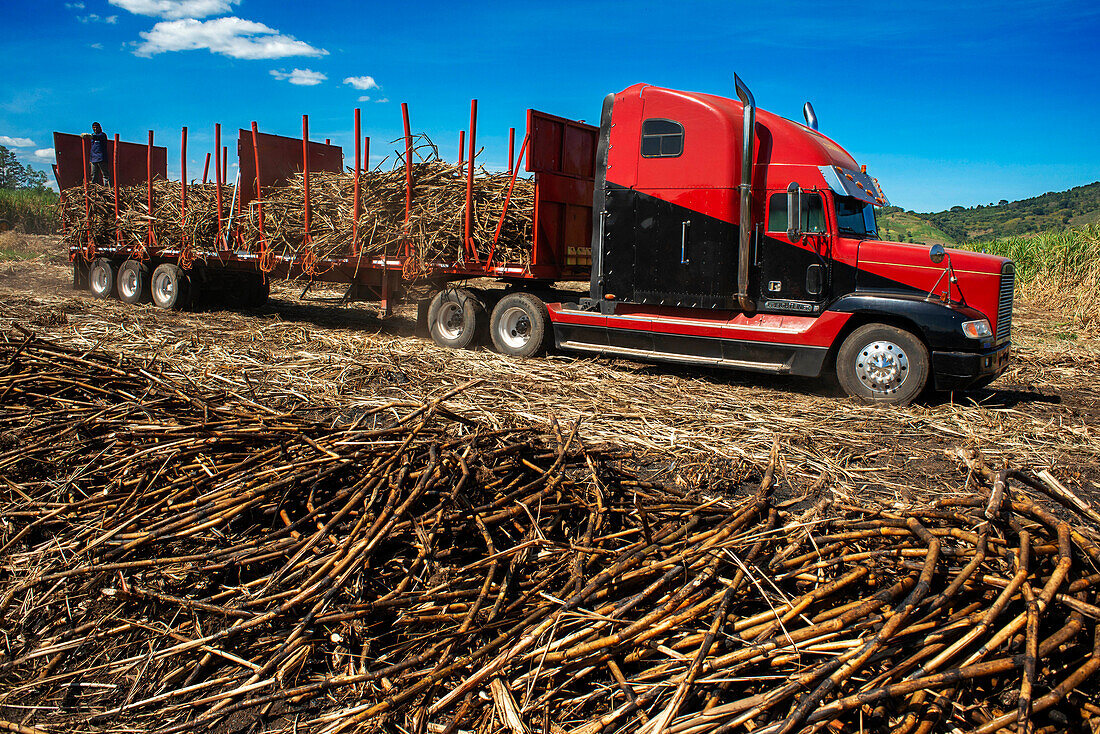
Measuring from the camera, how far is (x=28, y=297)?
13516 millimetres

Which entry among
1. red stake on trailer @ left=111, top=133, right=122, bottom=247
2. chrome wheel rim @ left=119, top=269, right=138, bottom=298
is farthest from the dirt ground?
red stake on trailer @ left=111, top=133, right=122, bottom=247

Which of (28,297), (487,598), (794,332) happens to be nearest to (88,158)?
(28,297)

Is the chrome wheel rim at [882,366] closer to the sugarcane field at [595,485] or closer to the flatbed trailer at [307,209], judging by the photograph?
the sugarcane field at [595,485]

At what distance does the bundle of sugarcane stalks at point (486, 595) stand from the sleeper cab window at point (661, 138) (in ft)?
17.8

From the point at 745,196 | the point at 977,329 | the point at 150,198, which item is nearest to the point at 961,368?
the point at 977,329

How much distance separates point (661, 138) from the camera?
8047 mm

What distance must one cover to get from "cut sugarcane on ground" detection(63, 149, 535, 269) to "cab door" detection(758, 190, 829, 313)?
123 inches

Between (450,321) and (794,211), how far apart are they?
499 centimetres

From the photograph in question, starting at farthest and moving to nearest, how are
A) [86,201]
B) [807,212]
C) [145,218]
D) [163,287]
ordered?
[86,201] → [163,287] → [145,218] → [807,212]

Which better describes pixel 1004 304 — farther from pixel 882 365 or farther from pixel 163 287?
pixel 163 287

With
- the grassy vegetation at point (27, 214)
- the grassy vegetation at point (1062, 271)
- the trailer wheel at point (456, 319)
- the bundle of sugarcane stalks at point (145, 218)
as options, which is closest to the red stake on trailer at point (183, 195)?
the bundle of sugarcane stalks at point (145, 218)

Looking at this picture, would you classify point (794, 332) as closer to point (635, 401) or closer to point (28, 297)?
point (635, 401)

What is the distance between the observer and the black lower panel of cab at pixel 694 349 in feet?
24.0

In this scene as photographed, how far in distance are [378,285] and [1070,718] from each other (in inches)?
400
